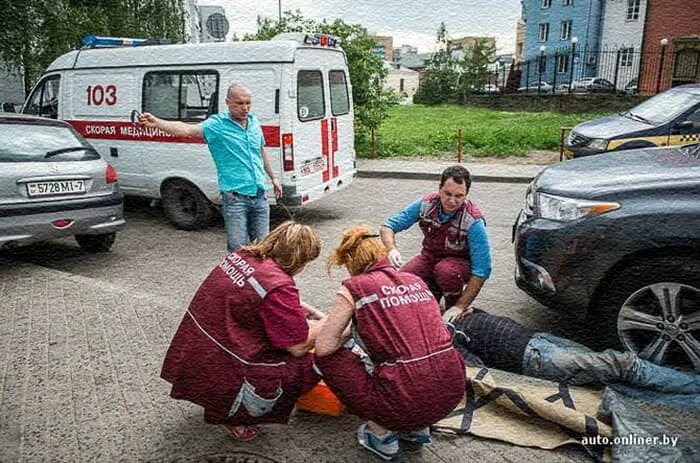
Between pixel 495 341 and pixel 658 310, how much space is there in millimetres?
920

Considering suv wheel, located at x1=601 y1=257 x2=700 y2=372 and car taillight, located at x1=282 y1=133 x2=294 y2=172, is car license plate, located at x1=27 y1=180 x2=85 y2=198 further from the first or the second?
suv wheel, located at x1=601 y1=257 x2=700 y2=372

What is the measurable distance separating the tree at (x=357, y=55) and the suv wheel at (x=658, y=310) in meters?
10.1

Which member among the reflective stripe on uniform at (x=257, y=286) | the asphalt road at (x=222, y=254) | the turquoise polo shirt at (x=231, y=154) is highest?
the turquoise polo shirt at (x=231, y=154)

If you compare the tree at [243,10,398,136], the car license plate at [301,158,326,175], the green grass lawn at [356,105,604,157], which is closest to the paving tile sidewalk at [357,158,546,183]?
the green grass lawn at [356,105,604,157]

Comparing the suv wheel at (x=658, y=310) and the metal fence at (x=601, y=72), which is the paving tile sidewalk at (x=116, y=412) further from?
the metal fence at (x=601, y=72)

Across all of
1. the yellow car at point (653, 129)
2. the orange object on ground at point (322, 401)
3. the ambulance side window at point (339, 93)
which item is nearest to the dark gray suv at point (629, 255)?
the orange object on ground at point (322, 401)

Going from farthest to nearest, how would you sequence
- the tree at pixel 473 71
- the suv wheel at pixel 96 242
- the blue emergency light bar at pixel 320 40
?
1. the tree at pixel 473 71
2. the blue emergency light bar at pixel 320 40
3. the suv wheel at pixel 96 242

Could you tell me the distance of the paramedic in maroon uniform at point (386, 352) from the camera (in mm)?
2479

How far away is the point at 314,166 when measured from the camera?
7.35m

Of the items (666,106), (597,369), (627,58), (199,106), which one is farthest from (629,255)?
(627,58)

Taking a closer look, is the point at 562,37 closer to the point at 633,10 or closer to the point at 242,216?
the point at 633,10

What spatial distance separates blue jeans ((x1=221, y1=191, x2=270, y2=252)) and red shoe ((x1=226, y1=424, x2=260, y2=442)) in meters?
2.17

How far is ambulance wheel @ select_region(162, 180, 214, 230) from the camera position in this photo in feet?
24.4

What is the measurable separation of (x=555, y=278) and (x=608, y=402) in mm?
887
